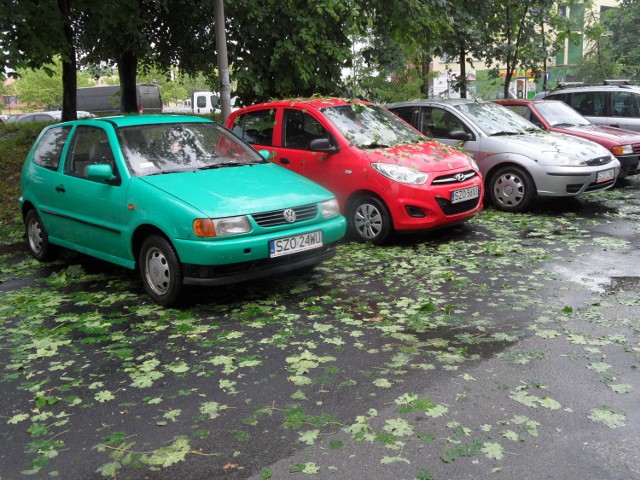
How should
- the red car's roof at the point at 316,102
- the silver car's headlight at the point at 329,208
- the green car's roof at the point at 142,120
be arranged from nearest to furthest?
the silver car's headlight at the point at 329,208
the green car's roof at the point at 142,120
the red car's roof at the point at 316,102

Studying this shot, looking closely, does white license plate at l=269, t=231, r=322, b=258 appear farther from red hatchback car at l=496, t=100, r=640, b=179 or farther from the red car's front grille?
red hatchback car at l=496, t=100, r=640, b=179

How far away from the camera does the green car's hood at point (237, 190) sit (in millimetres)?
5551

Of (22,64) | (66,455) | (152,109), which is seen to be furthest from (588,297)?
(152,109)

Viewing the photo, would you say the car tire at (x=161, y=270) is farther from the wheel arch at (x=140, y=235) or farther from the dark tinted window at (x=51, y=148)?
the dark tinted window at (x=51, y=148)

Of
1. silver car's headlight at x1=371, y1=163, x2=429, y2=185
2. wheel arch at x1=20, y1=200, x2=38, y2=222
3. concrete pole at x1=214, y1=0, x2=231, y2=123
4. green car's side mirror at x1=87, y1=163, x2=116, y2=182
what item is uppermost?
concrete pole at x1=214, y1=0, x2=231, y2=123

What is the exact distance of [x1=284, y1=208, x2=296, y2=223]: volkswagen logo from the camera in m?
5.78

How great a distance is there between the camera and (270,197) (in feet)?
19.2

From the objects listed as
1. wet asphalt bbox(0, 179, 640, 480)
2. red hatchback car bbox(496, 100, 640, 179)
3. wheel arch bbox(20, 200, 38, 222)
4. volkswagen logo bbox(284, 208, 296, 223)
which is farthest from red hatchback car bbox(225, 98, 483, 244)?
red hatchback car bbox(496, 100, 640, 179)

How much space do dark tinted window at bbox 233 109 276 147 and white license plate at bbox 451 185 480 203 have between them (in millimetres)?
2627

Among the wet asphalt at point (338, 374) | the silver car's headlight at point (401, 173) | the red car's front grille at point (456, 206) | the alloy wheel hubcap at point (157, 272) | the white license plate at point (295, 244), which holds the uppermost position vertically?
the silver car's headlight at point (401, 173)

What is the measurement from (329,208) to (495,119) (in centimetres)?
543

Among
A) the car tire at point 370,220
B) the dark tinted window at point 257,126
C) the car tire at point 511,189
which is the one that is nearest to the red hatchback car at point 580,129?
the car tire at point 511,189

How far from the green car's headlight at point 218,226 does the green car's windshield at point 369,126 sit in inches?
123

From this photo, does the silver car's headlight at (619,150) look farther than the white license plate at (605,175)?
Yes
